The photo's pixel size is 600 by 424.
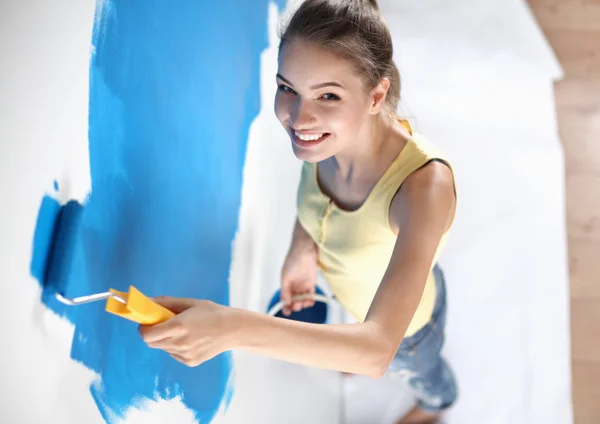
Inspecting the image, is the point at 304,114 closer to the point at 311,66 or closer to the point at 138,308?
the point at 311,66

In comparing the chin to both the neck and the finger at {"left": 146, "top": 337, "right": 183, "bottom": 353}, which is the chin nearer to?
the neck

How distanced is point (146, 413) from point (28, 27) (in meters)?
0.36

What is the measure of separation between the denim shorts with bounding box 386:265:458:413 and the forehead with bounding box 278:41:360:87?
0.45 metres

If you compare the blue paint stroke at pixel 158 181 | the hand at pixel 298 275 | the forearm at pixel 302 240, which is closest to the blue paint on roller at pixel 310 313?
the hand at pixel 298 275

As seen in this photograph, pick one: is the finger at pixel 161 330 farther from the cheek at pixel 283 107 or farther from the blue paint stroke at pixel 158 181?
the cheek at pixel 283 107

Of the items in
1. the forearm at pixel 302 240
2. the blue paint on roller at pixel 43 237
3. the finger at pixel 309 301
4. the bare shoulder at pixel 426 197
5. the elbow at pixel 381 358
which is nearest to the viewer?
the blue paint on roller at pixel 43 237

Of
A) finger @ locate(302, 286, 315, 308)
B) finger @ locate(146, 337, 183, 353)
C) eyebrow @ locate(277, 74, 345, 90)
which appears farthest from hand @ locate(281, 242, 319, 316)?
finger @ locate(146, 337, 183, 353)

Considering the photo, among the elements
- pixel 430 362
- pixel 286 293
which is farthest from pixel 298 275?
pixel 430 362

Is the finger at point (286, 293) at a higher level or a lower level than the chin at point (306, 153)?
lower

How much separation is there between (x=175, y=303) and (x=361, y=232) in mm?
347

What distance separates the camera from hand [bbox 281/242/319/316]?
100 cm

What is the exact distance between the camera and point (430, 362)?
3.55ft

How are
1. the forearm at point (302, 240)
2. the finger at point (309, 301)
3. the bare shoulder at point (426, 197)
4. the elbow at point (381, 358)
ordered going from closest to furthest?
the elbow at point (381, 358) → the bare shoulder at point (426, 197) → the forearm at point (302, 240) → the finger at point (309, 301)

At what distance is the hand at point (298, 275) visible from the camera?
995 mm
